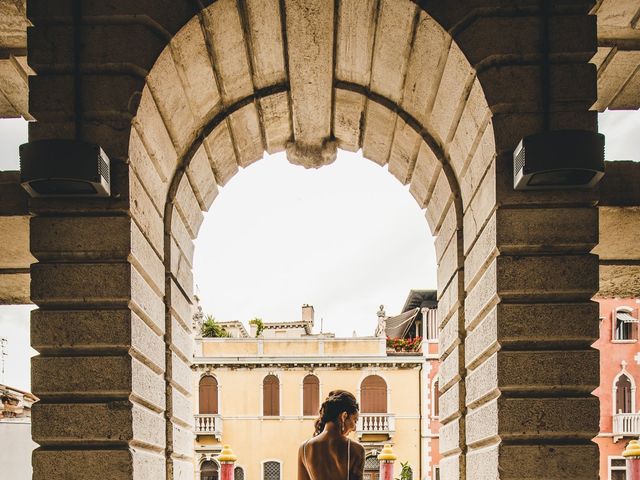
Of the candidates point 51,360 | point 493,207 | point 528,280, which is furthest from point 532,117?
point 51,360

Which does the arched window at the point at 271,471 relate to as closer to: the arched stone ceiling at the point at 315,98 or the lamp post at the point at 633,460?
the lamp post at the point at 633,460

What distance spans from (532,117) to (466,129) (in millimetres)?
642

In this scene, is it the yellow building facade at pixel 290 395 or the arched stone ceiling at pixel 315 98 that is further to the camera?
the yellow building facade at pixel 290 395

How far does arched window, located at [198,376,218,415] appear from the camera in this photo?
1213 inches

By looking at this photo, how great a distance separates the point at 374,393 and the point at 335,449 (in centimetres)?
2691

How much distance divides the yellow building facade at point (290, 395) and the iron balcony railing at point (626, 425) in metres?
7.21

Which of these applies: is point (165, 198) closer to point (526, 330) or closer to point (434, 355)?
point (526, 330)

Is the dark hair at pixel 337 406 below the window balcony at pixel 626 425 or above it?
above

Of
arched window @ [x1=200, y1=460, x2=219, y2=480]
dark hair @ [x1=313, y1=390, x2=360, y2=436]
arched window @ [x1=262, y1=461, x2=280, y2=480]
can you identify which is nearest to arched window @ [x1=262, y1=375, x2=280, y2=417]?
arched window @ [x1=262, y1=461, x2=280, y2=480]

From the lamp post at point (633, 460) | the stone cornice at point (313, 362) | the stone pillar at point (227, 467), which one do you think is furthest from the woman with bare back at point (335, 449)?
the stone cornice at point (313, 362)

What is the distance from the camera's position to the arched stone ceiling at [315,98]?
481 cm

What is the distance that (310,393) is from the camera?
101 feet

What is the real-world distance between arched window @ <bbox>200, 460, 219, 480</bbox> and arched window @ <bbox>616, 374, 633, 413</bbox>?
15.8 m

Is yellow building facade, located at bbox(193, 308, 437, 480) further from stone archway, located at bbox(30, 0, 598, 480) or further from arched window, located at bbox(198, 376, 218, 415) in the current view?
stone archway, located at bbox(30, 0, 598, 480)
